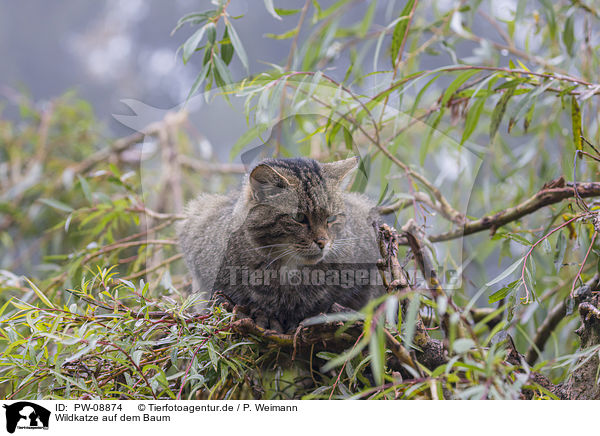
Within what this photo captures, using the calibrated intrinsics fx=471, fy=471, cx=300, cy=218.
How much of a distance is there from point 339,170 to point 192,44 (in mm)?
411

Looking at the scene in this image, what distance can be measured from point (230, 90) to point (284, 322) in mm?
498

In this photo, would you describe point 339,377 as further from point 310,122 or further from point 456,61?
point 456,61

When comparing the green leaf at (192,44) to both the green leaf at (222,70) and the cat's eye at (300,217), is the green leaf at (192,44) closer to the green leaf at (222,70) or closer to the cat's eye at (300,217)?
the green leaf at (222,70)

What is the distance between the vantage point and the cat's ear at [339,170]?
2.90 ft

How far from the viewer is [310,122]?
112 cm

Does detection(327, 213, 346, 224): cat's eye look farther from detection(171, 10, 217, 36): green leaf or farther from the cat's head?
detection(171, 10, 217, 36): green leaf

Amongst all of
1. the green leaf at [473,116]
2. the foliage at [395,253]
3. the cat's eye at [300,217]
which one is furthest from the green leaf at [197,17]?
the green leaf at [473,116]

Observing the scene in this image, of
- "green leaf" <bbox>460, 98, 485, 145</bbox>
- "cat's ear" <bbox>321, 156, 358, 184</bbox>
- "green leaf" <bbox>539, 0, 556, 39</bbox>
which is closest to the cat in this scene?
"cat's ear" <bbox>321, 156, 358, 184</bbox>

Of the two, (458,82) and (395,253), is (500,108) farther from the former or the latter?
(395,253)
